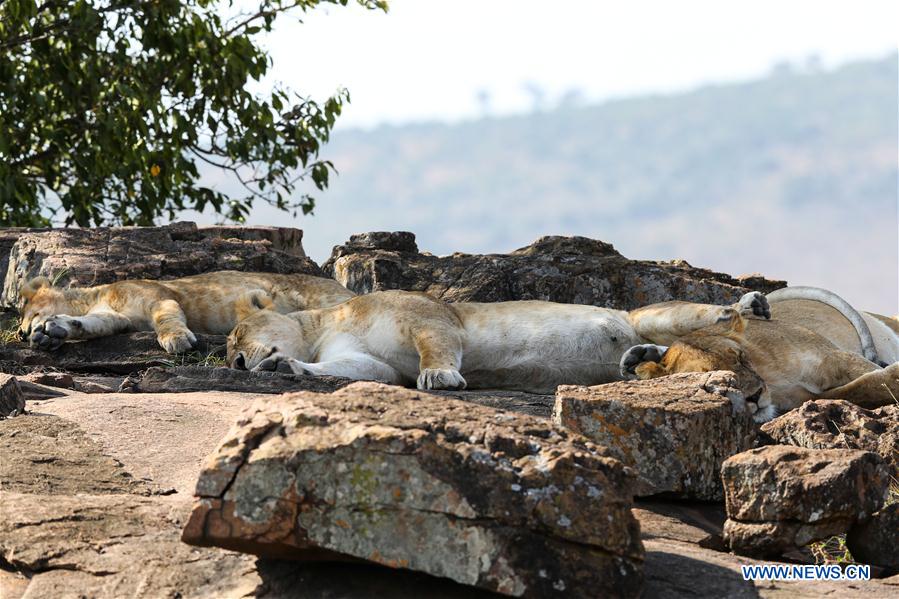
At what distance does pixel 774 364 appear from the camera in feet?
25.6

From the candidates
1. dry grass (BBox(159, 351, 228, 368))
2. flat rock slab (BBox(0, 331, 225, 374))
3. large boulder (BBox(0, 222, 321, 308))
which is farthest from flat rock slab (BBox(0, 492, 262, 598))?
large boulder (BBox(0, 222, 321, 308))

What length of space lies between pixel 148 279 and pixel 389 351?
356 cm

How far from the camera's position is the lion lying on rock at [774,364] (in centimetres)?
729

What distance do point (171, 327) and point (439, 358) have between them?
8.28 feet

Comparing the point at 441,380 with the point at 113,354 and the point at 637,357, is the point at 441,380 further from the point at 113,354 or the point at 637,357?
the point at 113,354

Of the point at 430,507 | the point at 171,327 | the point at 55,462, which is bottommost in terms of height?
the point at 55,462

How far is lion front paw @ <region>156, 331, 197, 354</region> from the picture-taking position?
366 inches

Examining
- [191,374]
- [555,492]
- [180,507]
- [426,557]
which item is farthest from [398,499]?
[191,374]

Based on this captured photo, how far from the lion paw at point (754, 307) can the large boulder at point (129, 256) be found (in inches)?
197

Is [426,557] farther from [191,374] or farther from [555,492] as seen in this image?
[191,374]

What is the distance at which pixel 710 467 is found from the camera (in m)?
5.46

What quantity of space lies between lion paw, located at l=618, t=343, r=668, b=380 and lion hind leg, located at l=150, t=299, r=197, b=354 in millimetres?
3442

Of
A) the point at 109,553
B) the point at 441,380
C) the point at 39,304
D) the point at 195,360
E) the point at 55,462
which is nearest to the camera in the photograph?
the point at 109,553

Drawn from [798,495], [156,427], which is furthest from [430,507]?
[156,427]
